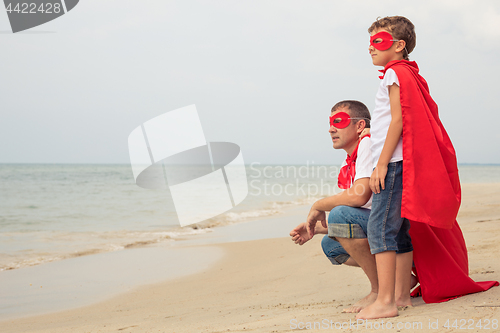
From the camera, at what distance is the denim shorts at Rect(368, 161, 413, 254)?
1.94 metres

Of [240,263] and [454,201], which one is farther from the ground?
[454,201]

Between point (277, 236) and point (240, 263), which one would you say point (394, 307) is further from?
point (277, 236)

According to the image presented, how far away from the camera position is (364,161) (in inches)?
82.7

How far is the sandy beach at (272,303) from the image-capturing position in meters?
1.88

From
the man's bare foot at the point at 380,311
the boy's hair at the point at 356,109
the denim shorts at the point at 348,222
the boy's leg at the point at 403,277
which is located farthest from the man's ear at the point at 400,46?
the man's bare foot at the point at 380,311

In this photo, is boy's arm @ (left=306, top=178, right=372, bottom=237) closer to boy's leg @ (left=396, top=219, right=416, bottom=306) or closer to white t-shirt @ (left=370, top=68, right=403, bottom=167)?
white t-shirt @ (left=370, top=68, right=403, bottom=167)

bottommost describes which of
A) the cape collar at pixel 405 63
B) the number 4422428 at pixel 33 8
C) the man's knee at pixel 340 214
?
the man's knee at pixel 340 214

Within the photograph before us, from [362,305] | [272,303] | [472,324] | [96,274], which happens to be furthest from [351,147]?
[96,274]

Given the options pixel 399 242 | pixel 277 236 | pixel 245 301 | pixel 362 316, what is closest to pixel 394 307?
pixel 362 316

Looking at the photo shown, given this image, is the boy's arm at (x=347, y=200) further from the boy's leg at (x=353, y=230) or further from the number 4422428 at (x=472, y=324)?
the number 4422428 at (x=472, y=324)

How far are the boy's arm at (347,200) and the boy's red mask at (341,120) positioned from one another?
41cm

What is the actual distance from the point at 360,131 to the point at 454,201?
692 millimetres

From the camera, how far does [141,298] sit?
12.4ft

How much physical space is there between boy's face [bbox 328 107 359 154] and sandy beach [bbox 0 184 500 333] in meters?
1.02
